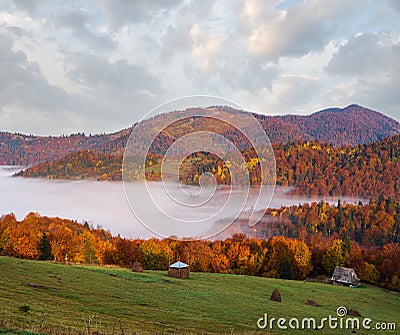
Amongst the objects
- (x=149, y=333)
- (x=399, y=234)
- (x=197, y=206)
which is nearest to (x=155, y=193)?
(x=197, y=206)

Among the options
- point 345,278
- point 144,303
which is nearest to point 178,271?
point 144,303

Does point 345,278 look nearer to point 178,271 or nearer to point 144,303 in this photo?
point 178,271

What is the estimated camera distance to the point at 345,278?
206 ft

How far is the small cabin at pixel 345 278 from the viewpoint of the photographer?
2443 inches

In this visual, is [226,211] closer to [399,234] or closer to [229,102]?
[229,102]

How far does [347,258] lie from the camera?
2995 inches

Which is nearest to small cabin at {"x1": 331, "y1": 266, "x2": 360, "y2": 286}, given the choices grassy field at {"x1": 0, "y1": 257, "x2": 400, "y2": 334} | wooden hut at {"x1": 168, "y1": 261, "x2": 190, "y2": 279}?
grassy field at {"x1": 0, "y1": 257, "x2": 400, "y2": 334}

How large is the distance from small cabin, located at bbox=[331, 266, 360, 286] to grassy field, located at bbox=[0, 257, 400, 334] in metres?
15.6

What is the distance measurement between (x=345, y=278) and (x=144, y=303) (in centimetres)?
4577

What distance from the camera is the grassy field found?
1772 cm

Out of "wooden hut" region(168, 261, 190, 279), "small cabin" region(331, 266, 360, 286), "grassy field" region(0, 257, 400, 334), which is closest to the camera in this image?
"grassy field" region(0, 257, 400, 334)

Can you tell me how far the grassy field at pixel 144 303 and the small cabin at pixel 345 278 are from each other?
1565 cm

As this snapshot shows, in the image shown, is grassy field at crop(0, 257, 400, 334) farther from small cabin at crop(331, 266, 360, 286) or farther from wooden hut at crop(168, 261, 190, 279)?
small cabin at crop(331, 266, 360, 286)

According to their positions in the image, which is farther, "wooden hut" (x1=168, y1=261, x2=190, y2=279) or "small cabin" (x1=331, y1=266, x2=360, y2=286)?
"small cabin" (x1=331, y1=266, x2=360, y2=286)
